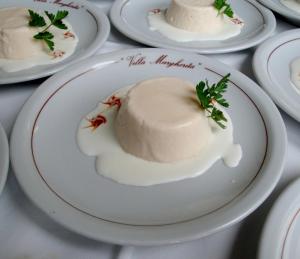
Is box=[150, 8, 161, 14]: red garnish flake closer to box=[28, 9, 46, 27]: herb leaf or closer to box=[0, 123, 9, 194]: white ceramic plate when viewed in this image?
box=[28, 9, 46, 27]: herb leaf

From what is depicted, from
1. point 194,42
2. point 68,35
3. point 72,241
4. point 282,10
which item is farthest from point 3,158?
point 282,10

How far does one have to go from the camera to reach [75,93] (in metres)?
0.94

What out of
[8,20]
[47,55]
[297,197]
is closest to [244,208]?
[297,197]

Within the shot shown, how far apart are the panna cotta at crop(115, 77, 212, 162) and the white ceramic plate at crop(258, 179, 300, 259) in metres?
0.23

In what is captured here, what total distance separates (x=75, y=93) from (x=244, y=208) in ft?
1.70

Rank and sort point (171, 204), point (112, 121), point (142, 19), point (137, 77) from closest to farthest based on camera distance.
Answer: point (171, 204), point (112, 121), point (137, 77), point (142, 19)

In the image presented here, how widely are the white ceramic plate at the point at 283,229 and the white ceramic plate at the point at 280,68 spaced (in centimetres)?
27

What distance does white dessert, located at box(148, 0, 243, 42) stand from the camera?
4.00ft

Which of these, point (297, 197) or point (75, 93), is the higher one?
point (297, 197)

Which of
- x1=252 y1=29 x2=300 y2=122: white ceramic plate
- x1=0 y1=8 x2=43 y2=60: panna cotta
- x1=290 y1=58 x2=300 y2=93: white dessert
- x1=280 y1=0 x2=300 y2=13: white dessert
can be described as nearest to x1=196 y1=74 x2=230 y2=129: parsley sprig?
x1=252 y1=29 x2=300 y2=122: white ceramic plate

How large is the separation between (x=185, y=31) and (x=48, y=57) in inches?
17.9

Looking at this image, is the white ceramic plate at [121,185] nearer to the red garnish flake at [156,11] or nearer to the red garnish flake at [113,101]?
the red garnish flake at [113,101]

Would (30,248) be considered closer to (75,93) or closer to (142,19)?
(75,93)

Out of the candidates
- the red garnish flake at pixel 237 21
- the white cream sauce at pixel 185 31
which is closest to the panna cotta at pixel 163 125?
the white cream sauce at pixel 185 31
